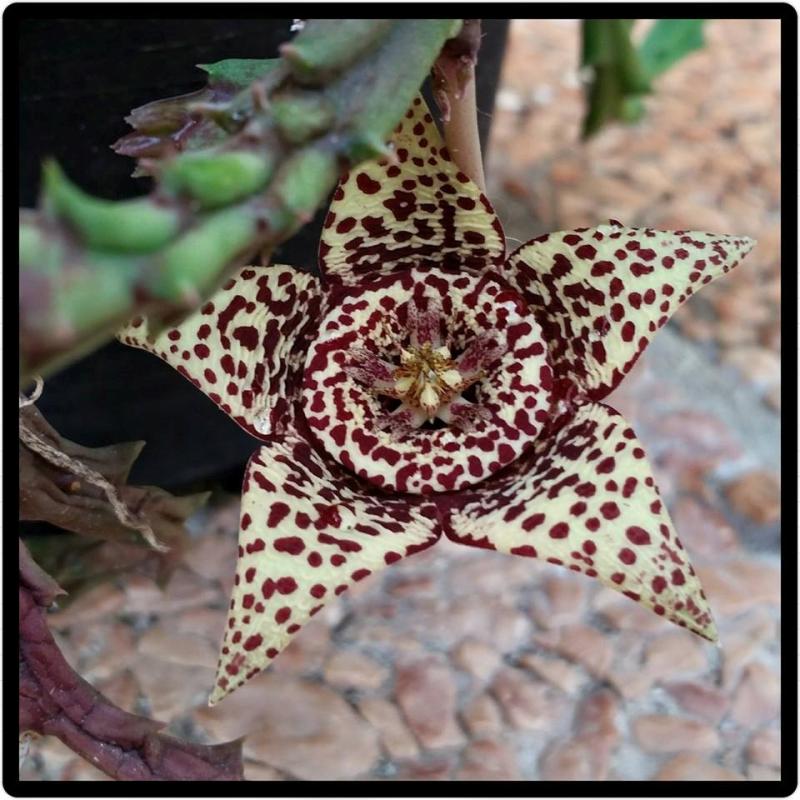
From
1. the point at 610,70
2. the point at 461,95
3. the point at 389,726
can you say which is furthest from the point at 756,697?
the point at 610,70

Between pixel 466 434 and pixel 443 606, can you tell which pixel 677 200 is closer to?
pixel 443 606

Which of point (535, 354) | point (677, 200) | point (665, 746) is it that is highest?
point (535, 354)

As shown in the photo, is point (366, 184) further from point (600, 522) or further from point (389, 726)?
point (389, 726)

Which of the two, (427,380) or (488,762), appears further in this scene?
(488,762)

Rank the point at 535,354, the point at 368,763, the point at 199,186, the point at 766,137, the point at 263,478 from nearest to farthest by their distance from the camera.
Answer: the point at 199,186 < the point at 263,478 < the point at 535,354 < the point at 368,763 < the point at 766,137

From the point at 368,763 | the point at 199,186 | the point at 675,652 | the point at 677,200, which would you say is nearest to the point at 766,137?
the point at 677,200

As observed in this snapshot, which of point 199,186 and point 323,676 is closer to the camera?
point 199,186

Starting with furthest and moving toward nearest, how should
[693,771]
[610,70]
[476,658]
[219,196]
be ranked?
[610,70], [476,658], [693,771], [219,196]
